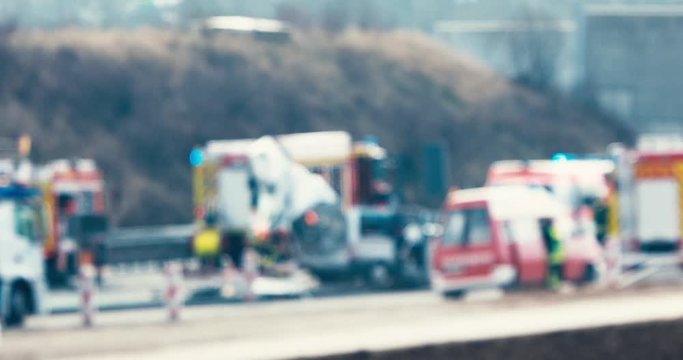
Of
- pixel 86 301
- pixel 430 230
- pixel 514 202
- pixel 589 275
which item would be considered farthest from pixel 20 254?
pixel 430 230

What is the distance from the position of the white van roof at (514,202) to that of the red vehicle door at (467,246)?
0.16 m

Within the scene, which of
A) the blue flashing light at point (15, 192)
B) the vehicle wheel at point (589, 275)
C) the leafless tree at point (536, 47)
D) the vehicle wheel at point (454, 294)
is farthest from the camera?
the leafless tree at point (536, 47)

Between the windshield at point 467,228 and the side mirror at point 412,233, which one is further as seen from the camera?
the side mirror at point 412,233

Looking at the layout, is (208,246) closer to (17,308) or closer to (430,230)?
(430,230)

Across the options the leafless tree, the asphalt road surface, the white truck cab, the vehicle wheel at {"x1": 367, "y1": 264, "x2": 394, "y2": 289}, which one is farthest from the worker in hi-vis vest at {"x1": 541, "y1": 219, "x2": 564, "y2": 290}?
the leafless tree

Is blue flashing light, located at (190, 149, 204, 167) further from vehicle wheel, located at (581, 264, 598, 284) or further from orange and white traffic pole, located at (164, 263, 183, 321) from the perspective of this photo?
orange and white traffic pole, located at (164, 263, 183, 321)

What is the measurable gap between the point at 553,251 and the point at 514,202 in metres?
0.89

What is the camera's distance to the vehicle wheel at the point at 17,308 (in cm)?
2131

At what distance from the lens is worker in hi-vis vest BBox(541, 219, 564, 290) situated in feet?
84.8

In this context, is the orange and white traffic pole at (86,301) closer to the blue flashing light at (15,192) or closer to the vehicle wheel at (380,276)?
the blue flashing light at (15,192)

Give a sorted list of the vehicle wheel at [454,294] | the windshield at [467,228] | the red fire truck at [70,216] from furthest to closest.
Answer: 1. the red fire truck at [70,216]
2. the windshield at [467,228]
3. the vehicle wheel at [454,294]

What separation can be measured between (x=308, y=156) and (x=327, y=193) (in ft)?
3.60

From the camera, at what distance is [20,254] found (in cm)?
2245

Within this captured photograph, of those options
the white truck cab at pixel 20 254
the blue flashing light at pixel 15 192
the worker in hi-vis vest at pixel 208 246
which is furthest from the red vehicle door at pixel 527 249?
the worker in hi-vis vest at pixel 208 246
